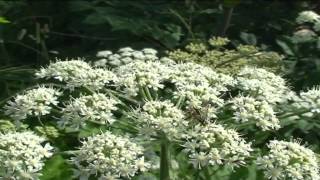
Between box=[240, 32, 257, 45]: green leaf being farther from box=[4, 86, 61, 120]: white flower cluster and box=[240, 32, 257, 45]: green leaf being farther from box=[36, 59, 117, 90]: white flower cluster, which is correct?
→ box=[4, 86, 61, 120]: white flower cluster

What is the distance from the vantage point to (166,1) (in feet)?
23.0

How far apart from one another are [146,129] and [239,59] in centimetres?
199

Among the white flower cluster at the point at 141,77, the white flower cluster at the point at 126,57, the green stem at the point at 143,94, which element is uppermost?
the white flower cluster at the point at 126,57

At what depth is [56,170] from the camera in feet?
11.4

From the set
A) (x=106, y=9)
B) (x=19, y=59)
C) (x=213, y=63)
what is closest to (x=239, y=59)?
(x=213, y=63)

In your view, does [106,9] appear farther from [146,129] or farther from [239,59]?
[146,129]

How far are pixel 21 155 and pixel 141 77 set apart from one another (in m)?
0.97

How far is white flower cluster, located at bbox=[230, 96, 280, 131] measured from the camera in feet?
12.2

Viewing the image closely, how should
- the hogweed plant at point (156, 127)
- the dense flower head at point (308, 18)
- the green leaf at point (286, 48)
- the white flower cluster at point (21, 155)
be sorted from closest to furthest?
the white flower cluster at point (21, 155), the hogweed plant at point (156, 127), the green leaf at point (286, 48), the dense flower head at point (308, 18)

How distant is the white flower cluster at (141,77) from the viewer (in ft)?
13.0

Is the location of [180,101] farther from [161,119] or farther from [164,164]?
[164,164]

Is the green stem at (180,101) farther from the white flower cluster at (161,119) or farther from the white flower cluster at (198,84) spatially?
the white flower cluster at (161,119)

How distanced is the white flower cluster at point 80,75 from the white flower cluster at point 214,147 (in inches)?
28.5

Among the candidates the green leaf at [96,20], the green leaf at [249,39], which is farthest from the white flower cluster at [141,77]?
the green leaf at [249,39]
